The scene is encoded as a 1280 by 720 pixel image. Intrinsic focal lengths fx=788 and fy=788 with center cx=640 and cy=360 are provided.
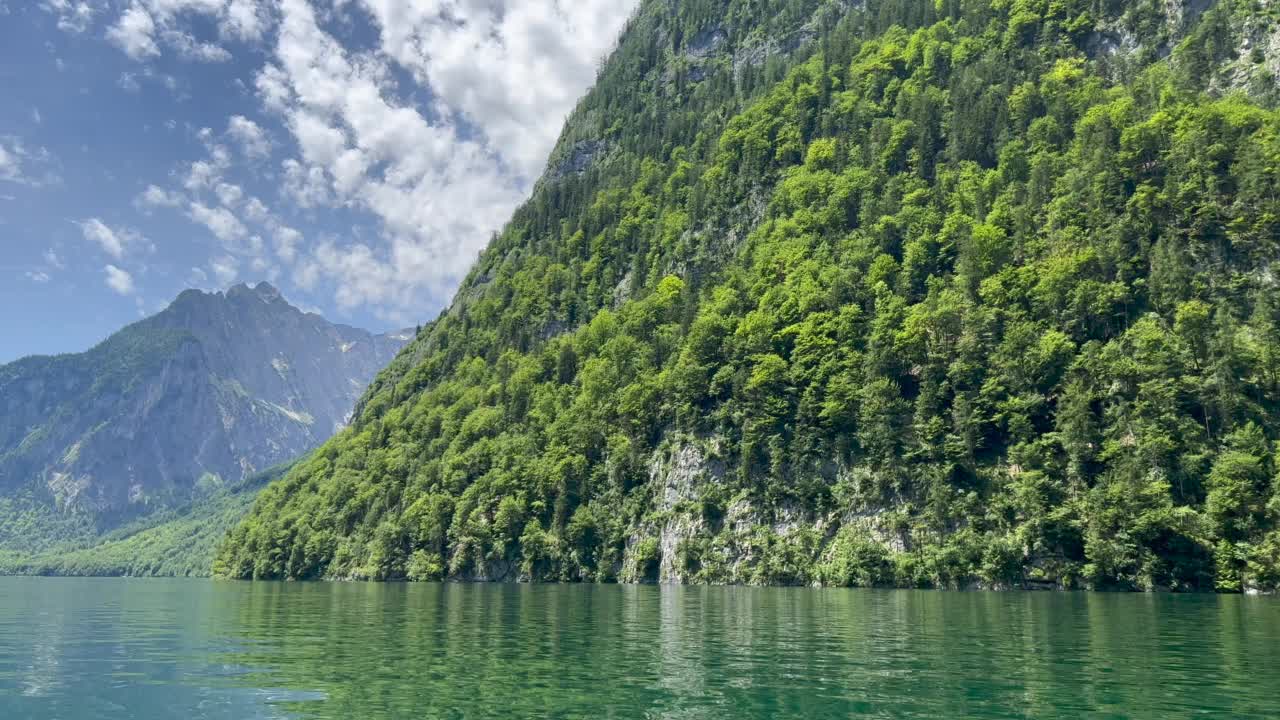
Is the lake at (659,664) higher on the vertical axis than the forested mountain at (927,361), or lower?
lower

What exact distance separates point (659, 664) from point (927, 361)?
93.3 meters

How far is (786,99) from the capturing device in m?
195

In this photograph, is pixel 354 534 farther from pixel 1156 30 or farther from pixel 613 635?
pixel 1156 30

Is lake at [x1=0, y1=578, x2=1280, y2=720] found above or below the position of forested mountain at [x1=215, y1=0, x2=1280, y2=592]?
below

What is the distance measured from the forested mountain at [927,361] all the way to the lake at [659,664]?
38853 millimetres

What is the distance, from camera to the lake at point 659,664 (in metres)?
21.0

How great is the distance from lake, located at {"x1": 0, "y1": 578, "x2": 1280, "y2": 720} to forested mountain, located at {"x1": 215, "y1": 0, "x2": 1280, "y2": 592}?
38.9 metres

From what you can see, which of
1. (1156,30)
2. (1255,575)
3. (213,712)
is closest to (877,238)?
(1156,30)

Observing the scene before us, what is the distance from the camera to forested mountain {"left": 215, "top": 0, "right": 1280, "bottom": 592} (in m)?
86.9

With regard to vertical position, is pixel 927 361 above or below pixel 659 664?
above

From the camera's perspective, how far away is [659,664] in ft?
94.7

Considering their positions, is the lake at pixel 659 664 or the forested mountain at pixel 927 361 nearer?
the lake at pixel 659 664

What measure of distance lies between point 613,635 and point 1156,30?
517 ft

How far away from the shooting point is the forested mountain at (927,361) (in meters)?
86.9
